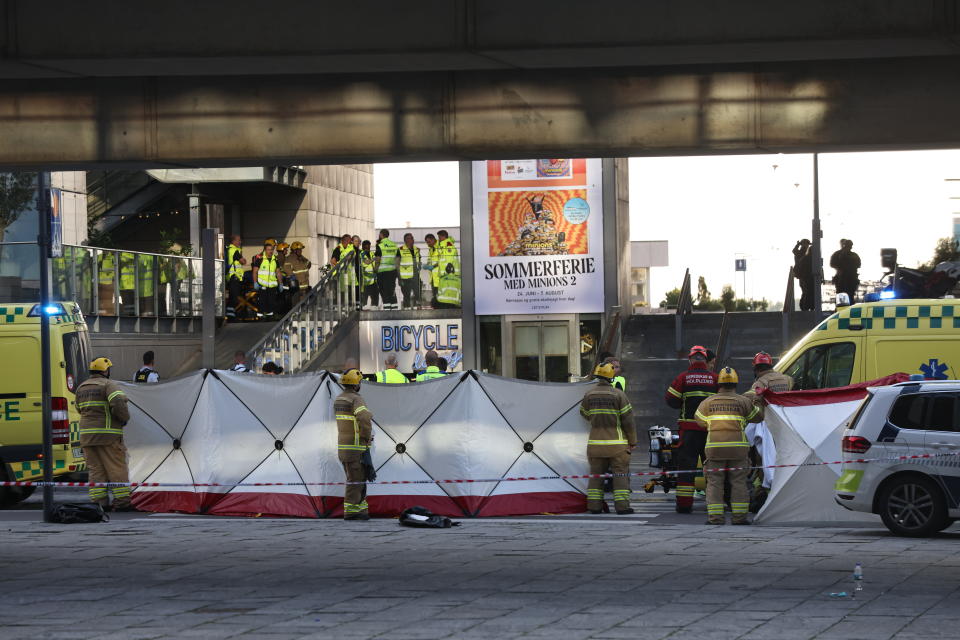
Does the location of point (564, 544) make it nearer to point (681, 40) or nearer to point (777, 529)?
point (777, 529)

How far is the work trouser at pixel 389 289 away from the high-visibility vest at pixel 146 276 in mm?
4901

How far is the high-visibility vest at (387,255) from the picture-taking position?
3197 cm

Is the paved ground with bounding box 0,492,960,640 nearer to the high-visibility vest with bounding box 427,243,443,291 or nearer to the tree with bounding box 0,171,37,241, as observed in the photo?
the tree with bounding box 0,171,37,241

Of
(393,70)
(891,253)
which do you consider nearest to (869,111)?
(393,70)

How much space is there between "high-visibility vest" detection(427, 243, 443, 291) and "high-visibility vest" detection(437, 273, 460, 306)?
0.36ft

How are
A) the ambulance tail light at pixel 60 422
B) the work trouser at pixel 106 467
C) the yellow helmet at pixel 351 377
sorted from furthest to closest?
1. the ambulance tail light at pixel 60 422
2. the work trouser at pixel 106 467
3. the yellow helmet at pixel 351 377

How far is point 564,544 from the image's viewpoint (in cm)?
1420

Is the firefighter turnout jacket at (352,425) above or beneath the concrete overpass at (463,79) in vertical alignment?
beneath

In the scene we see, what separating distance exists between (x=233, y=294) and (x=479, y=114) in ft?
67.8

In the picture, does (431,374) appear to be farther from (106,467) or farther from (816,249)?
(816,249)

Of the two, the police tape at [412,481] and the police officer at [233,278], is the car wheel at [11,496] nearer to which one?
the police tape at [412,481]

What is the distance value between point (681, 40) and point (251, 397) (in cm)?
815

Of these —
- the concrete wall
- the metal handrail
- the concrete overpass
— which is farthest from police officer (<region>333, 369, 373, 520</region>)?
the concrete wall

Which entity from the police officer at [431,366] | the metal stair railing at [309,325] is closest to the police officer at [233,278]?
the metal stair railing at [309,325]
